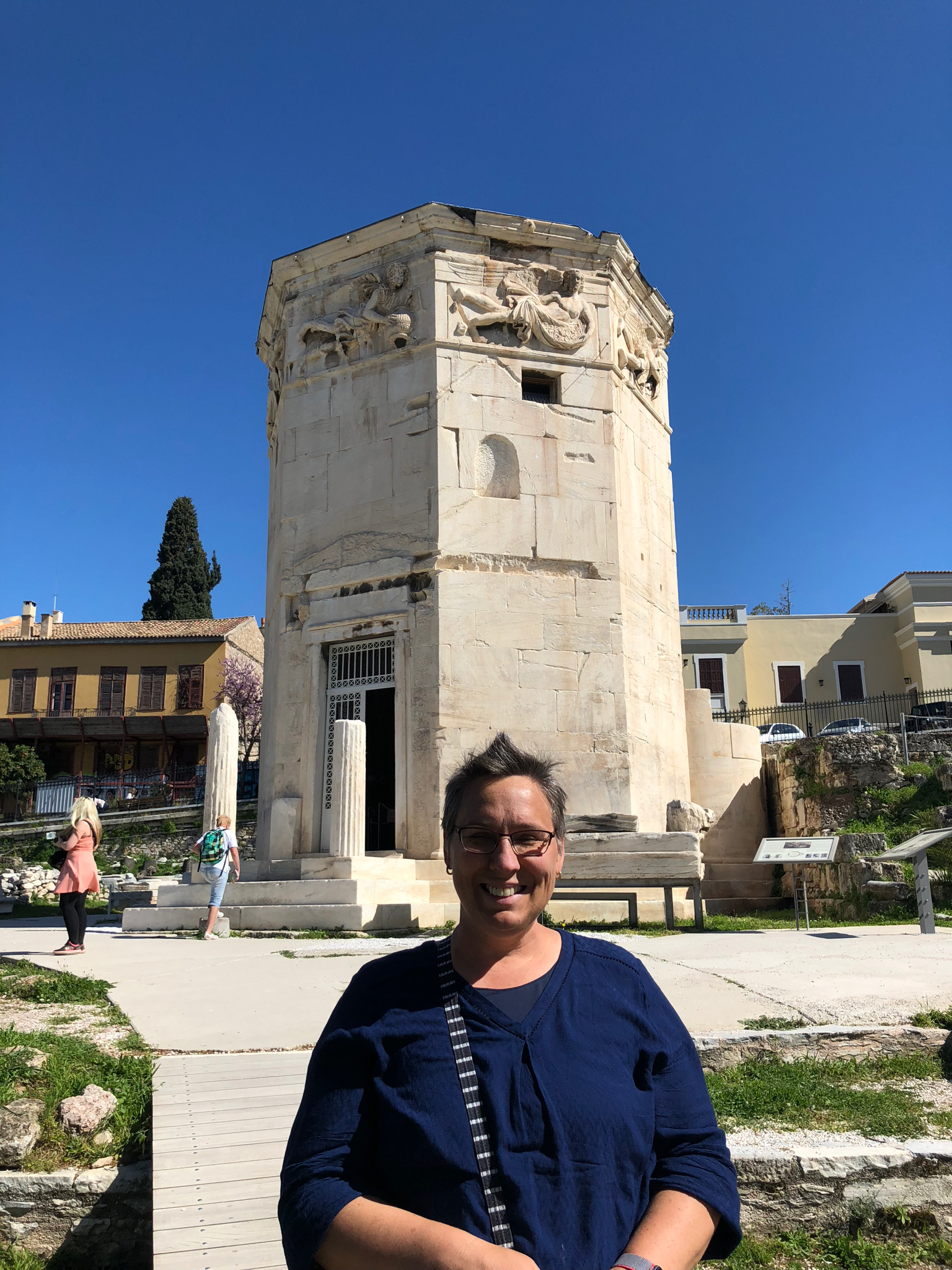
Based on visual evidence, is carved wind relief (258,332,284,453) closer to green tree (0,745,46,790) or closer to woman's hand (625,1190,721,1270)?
woman's hand (625,1190,721,1270)

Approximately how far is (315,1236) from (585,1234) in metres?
0.58

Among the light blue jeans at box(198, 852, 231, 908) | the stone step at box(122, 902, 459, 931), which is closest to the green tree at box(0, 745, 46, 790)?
the stone step at box(122, 902, 459, 931)

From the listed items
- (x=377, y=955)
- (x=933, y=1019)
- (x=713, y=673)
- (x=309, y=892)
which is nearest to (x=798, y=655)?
(x=713, y=673)

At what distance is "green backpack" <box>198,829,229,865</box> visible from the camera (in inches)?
Result: 442

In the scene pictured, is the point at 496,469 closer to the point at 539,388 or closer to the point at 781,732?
the point at 539,388

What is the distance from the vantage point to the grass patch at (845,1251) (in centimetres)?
365

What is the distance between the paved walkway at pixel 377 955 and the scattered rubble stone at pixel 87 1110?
96 cm

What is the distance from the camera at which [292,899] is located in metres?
11.8

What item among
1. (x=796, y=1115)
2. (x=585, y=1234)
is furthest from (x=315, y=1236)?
(x=796, y=1115)

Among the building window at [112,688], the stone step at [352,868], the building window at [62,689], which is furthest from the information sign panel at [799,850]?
the building window at [62,689]

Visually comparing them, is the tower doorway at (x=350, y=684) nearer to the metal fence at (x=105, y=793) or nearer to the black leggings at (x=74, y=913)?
the black leggings at (x=74, y=913)

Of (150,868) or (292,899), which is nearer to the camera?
(292,899)

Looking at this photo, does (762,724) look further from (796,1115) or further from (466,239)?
(796,1115)

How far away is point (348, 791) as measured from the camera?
41.0ft
